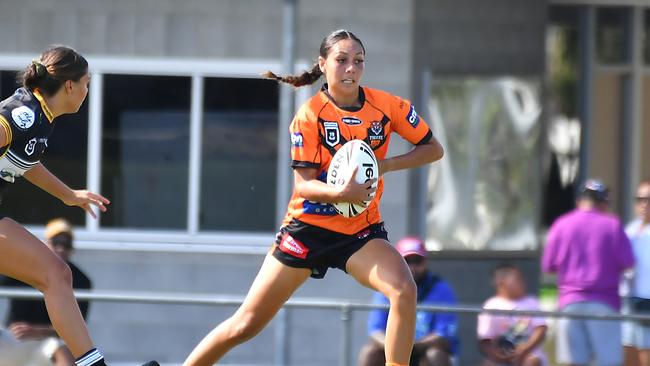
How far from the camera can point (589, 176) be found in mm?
14070

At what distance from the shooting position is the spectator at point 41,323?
8.10 m

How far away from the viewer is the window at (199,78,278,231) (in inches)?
461

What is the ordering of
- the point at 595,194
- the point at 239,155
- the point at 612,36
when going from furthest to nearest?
the point at 612,36, the point at 239,155, the point at 595,194

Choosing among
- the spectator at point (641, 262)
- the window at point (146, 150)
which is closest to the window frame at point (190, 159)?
the window at point (146, 150)

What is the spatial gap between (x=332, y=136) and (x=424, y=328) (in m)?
2.90

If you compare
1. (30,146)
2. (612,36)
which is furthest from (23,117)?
(612,36)

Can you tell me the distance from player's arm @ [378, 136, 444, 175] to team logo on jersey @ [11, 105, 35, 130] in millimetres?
1569

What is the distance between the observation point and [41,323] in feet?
28.1

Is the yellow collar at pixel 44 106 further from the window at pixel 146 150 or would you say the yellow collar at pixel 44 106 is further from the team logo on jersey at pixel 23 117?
the window at pixel 146 150

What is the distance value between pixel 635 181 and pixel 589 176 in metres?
0.73

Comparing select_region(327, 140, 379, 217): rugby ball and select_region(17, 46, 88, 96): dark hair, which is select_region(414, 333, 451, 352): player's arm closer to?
select_region(327, 140, 379, 217): rugby ball

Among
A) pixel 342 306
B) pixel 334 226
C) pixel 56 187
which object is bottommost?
pixel 342 306

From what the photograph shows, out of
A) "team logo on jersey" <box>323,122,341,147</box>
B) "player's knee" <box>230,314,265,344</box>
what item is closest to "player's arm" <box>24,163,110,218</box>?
"player's knee" <box>230,314,265,344</box>

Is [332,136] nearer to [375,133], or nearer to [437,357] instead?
[375,133]
